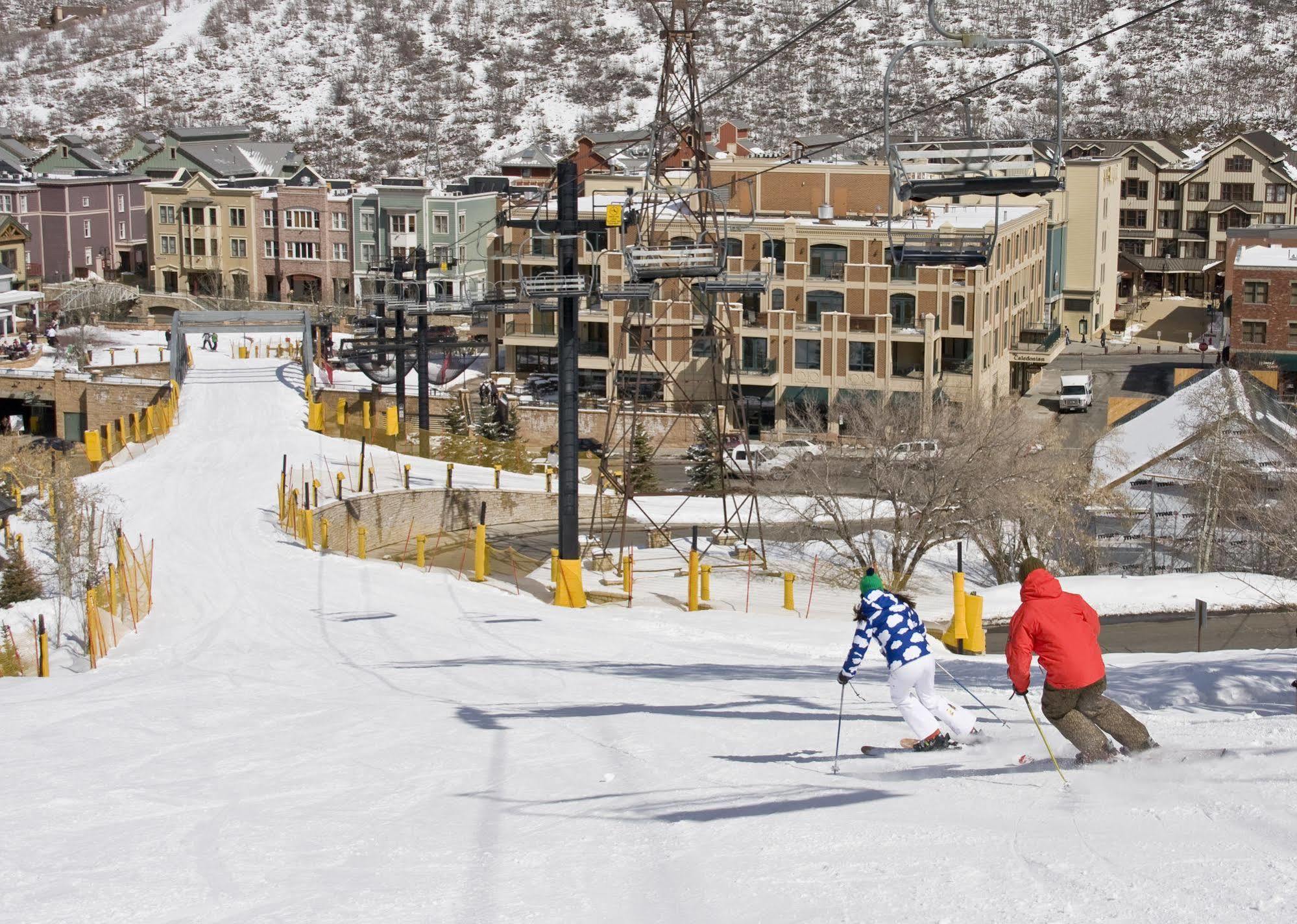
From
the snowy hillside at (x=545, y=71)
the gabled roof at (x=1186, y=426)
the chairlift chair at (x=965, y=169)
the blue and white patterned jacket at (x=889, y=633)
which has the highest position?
the snowy hillside at (x=545, y=71)

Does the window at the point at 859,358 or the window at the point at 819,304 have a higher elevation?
the window at the point at 819,304

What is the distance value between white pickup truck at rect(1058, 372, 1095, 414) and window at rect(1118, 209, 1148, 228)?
2530 cm

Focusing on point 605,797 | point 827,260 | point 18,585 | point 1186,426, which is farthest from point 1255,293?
point 605,797

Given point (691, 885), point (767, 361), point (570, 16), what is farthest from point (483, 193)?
point (570, 16)

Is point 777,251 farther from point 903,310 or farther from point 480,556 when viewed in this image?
point 480,556

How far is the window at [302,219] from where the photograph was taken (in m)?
69.5

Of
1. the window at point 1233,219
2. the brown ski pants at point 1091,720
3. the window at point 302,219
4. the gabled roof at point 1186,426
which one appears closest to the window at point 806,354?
the gabled roof at point 1186,426

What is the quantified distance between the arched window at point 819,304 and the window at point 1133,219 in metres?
29.1

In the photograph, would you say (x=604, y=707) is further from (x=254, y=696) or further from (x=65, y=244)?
(x=65, y=244)

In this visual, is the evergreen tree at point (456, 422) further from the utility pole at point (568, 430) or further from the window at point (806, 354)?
the utility pole at point (568, 430)

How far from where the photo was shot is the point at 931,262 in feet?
46.3

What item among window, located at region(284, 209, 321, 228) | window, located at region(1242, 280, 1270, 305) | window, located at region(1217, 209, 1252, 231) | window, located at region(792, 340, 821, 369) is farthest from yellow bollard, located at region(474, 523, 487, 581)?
window, located at region(1217, 209, 1252, 231)

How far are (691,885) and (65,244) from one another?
7700 cm

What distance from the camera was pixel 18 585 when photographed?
19.4 metres
